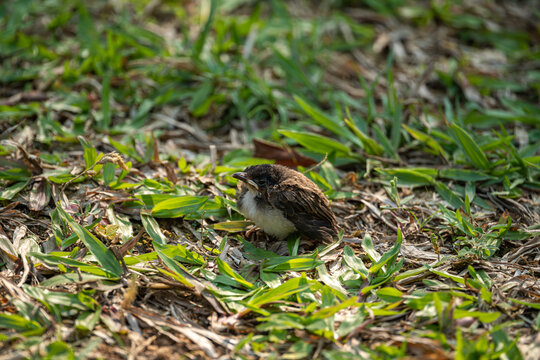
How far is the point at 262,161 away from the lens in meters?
4.84

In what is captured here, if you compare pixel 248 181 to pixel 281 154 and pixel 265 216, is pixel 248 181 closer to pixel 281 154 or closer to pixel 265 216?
pixel 265 216

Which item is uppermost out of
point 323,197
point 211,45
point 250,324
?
point 211,45

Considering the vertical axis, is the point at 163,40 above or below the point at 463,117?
above

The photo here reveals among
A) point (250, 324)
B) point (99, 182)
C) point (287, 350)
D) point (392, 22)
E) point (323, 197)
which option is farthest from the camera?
point (392, 22)

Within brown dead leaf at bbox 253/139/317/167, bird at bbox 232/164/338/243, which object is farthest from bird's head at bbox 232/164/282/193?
brown dead leaf at bbox 253/139/317/167

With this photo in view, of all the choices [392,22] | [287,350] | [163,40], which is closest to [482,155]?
[287,350]

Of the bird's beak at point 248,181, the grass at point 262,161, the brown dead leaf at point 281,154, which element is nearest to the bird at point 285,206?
the bird's beak at point 248,181

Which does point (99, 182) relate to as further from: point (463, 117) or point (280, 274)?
point (463, 117)

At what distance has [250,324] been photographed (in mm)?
3182

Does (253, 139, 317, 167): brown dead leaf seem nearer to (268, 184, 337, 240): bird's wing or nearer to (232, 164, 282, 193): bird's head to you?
(232, 164, 282, 193): bird's head

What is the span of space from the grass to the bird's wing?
172 millimetres

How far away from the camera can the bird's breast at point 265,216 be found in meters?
3.84

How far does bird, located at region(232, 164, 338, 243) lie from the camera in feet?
12.7

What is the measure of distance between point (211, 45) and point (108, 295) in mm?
3914
